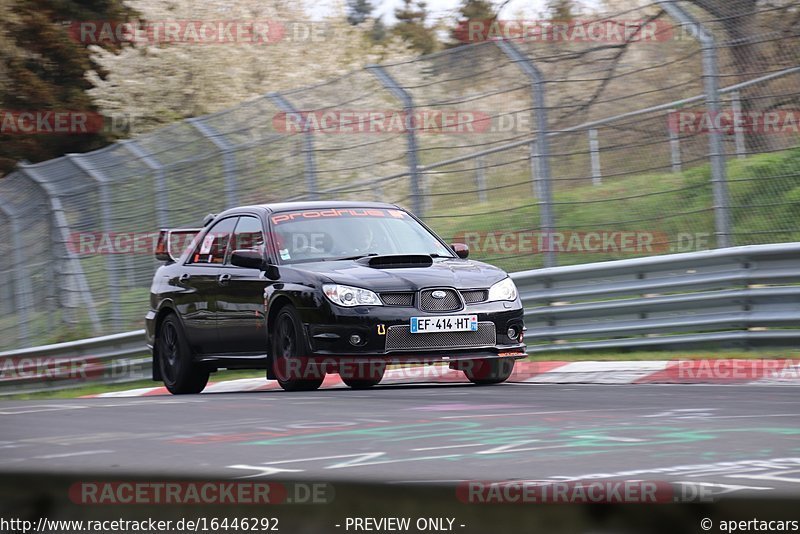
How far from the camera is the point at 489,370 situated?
33.6ft

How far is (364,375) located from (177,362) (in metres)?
2.28

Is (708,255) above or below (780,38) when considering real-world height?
below

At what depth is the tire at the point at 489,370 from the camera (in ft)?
33.4

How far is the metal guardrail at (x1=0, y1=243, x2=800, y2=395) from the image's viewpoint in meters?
10.7

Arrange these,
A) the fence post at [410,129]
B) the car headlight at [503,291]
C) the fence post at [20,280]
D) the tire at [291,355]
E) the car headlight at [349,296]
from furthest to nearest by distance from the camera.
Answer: the fence post at [20,280] < the fence post at [410,129] < the car headlight at [503,291] < the tire at [291,355] < the car headlight at [349,296]

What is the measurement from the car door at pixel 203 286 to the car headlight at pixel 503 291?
Result: 91.8 inches

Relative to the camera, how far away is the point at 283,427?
617 centimetres

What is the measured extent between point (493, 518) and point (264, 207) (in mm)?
8967

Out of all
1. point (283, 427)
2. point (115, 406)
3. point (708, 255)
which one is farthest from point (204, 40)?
point (283, 427)

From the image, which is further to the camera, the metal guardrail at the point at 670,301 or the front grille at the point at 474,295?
the metal guardrail at the point at 670,301

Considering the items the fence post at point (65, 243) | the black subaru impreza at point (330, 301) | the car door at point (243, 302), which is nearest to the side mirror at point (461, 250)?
the black subaru impreza at point (330, 301)

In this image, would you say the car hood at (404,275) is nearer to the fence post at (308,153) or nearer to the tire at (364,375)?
the tire at (364,375)

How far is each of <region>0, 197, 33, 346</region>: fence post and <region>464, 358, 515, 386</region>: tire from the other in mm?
10458

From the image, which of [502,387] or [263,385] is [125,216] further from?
[502,387]
